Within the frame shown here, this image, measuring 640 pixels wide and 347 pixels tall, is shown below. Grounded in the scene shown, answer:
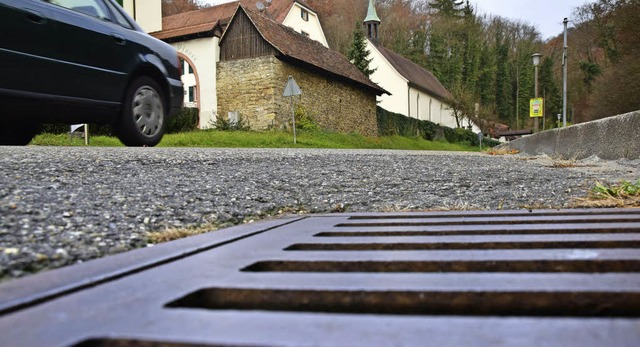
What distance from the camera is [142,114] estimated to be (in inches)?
221

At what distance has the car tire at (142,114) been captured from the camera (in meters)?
5.43

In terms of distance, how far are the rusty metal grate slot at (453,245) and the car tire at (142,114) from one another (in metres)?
4.41

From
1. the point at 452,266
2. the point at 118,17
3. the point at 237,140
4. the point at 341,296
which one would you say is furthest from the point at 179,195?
the point at 237,140

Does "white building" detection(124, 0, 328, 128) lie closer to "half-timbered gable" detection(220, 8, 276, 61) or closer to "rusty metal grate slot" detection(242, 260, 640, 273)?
"half-timbered gable" detection(220, 8, 276, 61)

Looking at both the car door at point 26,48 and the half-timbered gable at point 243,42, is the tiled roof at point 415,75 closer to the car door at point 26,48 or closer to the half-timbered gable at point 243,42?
the half-timbered gable at point 243,42

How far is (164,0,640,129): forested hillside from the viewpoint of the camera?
2203 cm

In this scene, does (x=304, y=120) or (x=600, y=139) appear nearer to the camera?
(x=600, y=139)

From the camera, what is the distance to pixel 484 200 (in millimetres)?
3211

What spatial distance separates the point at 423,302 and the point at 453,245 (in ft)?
2.14

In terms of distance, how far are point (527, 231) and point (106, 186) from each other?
2172 mm

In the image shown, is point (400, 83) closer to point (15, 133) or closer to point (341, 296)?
point (15, 133)

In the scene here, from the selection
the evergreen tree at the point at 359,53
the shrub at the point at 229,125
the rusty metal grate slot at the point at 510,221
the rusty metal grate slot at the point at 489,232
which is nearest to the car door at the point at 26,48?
the rusty metal grate slot at the point at 510,221

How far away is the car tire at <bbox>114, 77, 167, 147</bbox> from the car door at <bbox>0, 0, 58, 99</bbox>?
898 mm

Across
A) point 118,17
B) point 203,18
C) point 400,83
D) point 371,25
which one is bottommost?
point 118,17
